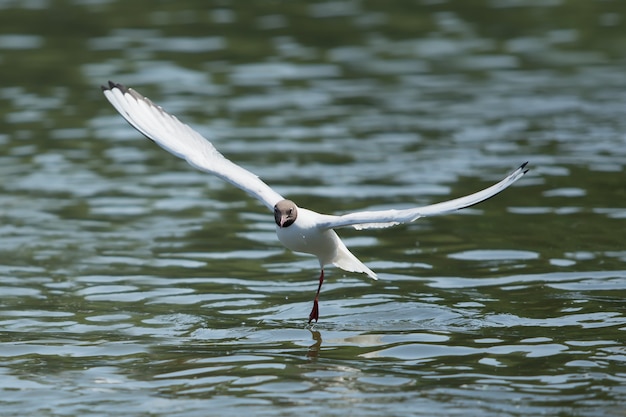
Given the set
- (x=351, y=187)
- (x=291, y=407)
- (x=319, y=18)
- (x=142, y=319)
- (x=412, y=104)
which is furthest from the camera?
(x=319, y=18)

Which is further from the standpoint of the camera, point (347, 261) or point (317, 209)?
point (317, 209)

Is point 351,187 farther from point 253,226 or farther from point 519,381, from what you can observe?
point 519,381

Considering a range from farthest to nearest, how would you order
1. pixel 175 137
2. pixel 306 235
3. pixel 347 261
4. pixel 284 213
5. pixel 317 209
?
pixel 317 209 < pixel 175 137 < pixel 347 261 < pixel 306 235 < pixel 284 213

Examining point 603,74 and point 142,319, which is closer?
point 142,319

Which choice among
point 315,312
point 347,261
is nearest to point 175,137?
point 347,261

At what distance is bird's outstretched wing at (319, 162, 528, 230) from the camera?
8.15 m

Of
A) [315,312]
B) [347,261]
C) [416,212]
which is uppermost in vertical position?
[416,212]

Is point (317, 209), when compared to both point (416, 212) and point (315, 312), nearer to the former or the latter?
point (315, 312)

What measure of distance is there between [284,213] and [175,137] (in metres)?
2.01

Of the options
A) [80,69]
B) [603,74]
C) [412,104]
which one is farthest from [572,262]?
[80,69]

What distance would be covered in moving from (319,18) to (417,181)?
10.2 metres

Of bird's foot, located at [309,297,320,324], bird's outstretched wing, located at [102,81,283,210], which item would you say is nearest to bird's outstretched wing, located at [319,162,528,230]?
bird's foot, located at [309,297,320,324]

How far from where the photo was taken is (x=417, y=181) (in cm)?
1497

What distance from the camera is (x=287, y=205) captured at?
963 cm
